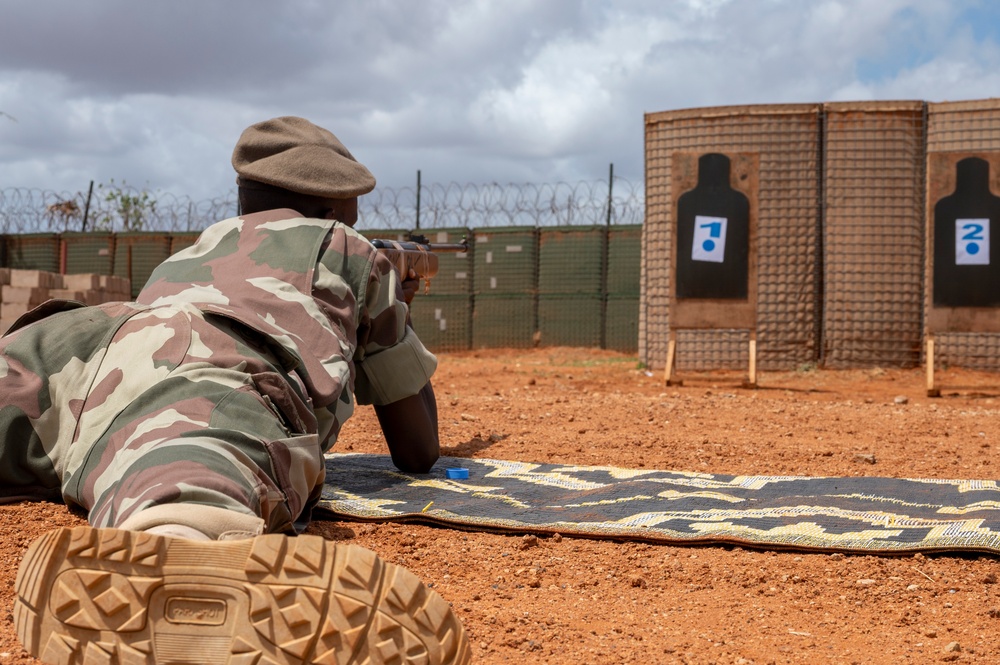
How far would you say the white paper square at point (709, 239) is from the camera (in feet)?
28.0

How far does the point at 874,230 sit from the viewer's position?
9070mm

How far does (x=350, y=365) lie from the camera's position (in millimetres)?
2475

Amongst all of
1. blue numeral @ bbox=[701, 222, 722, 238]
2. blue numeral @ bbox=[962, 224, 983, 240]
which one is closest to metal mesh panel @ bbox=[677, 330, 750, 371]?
blue numeral @ bbox=[701, 222, 722, 238]

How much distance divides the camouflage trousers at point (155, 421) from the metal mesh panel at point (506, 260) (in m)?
11.1

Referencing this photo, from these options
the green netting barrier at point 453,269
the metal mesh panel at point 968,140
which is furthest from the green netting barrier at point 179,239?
the metal mesh panel at point 968,140

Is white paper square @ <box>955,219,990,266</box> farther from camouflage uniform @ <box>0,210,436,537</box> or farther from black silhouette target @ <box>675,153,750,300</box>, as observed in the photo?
camouflage uniform @ <box>0,210,436,537</box>

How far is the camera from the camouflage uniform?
5.69 feet

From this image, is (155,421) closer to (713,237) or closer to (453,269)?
(713,237)

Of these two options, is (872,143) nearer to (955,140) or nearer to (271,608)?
(955,140)

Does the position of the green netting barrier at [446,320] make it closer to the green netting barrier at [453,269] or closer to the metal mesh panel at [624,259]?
the green netting barrier at [453,269]

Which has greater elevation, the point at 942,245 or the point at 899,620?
the point at 942,245

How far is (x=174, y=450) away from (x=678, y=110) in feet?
27.1

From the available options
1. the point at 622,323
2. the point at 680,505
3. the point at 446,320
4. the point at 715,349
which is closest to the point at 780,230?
the point at 715,349

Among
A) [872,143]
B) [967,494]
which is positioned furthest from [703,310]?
[967,494]
